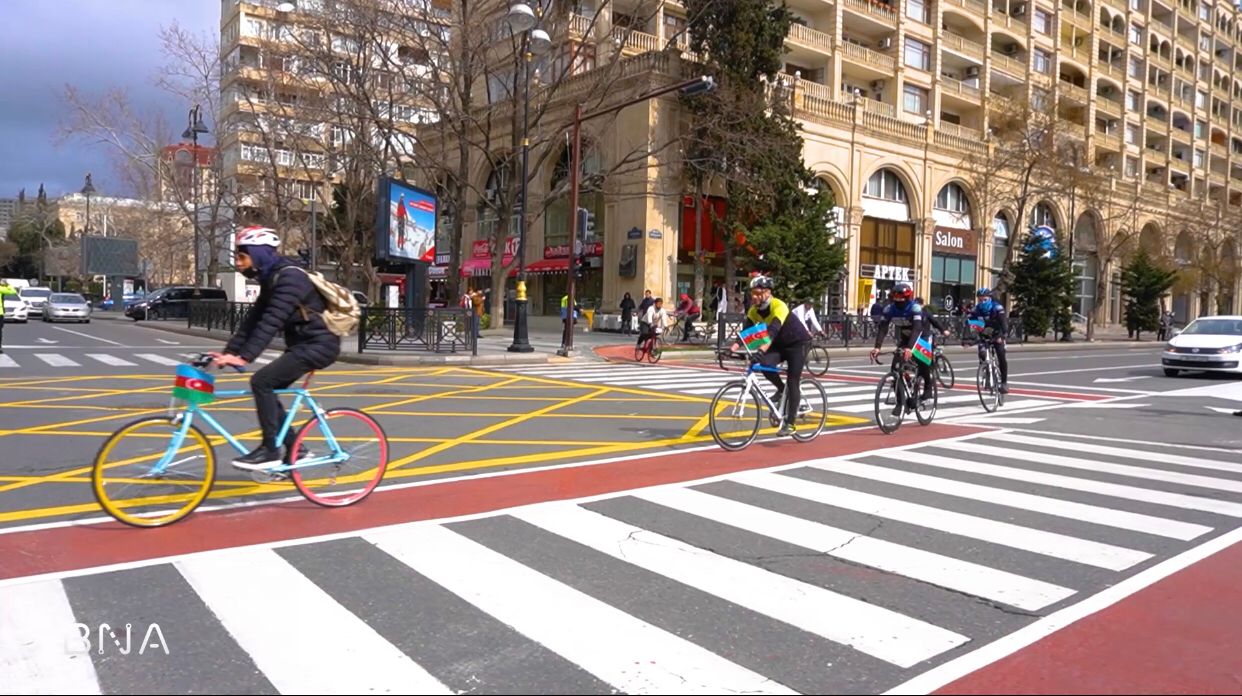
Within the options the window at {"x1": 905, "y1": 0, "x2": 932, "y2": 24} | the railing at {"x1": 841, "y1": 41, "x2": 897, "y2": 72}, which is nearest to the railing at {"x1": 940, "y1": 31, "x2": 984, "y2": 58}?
the window at {"x1": 905, "y1": 0, "x2": 932, "y2": 24}

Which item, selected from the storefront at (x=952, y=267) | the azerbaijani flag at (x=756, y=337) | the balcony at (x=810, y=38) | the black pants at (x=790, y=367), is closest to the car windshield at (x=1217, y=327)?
the black pants at (x=790, y=367)

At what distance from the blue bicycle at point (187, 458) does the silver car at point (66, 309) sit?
4073 centimetres

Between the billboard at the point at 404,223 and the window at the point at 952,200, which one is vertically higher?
the window at the point at 952,200

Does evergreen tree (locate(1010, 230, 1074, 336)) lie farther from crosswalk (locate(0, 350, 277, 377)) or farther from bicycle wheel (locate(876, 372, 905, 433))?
crosswalk (locate(0, 350, 277, 377))

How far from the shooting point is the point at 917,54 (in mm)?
46125

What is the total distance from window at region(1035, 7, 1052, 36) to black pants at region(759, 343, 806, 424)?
54425 mm

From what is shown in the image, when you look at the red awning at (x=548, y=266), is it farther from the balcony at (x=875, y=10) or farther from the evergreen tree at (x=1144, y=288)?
the evergreen tree at (x=1144, y=288)

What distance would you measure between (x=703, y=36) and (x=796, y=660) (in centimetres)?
3251

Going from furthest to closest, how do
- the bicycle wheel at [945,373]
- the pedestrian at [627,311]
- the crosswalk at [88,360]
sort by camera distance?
the pedestrian at [627,311] → the crosswalk at [88,360] → the bicycle wheel at [945,373]

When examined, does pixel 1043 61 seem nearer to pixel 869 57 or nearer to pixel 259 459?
pixel 869 57

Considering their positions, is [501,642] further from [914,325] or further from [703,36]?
[703,36]

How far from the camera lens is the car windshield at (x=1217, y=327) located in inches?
829

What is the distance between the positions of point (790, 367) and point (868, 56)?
38244mm

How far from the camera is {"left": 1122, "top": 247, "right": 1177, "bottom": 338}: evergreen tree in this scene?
50.1m
